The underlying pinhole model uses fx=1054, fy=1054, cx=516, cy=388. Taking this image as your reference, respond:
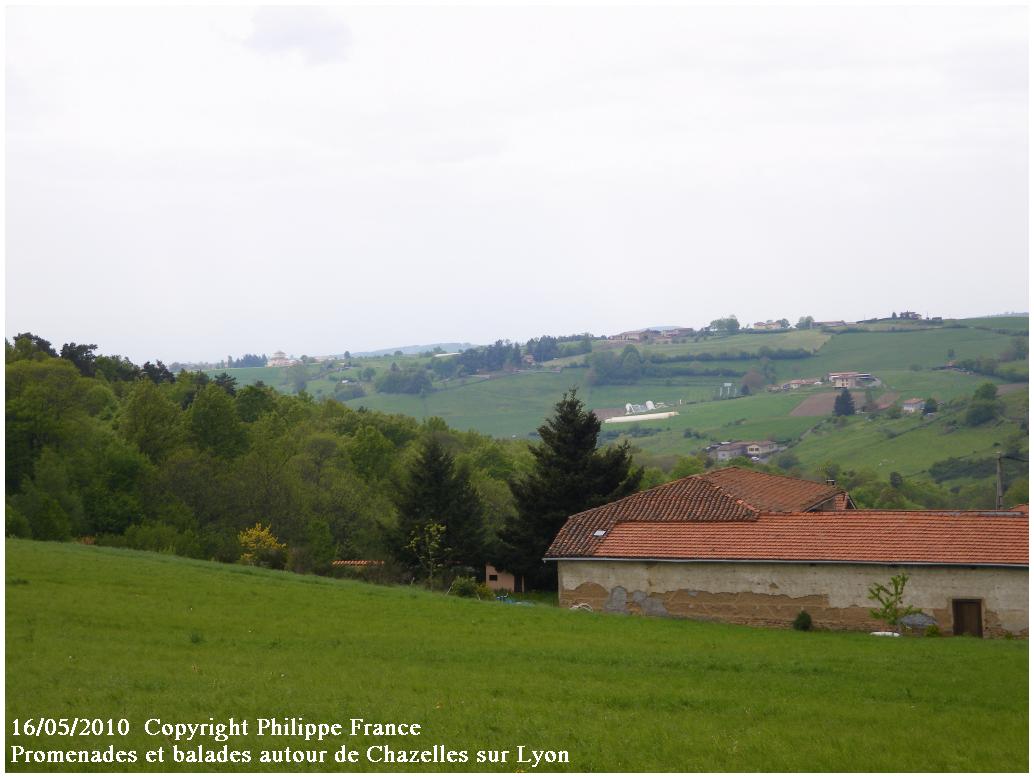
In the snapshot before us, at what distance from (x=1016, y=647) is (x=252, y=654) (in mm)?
17404

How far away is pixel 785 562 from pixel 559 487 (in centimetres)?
1558

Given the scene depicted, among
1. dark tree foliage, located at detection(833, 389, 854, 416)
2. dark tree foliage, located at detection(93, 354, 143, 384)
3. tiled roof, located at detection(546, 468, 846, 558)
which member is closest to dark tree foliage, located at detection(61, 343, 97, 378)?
dark tree foliage, located at detection(93, 354, 143, 384)

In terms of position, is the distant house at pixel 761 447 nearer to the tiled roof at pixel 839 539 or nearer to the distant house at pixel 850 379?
the distant house at pixel 850 379

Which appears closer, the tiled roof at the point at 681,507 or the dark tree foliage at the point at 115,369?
the tiled roof at the point at 681,507

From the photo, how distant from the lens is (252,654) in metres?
20.1

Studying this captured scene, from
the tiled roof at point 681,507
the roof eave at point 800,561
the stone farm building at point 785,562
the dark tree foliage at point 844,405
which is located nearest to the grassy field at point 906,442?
the dark tree foliage at point 844,405

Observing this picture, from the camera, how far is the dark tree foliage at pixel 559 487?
44906mm

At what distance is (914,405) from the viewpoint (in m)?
151

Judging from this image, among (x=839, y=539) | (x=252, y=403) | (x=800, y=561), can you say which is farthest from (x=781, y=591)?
(x=252, y=403)

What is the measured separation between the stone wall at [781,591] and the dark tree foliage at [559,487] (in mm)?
9678

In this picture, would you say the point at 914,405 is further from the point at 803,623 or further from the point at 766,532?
the point at 803,623

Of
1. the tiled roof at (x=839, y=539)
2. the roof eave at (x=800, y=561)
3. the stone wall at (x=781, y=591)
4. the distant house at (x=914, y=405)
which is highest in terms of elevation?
the distant house at (x=914, y=405)

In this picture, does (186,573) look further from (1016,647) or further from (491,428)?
(491,428)

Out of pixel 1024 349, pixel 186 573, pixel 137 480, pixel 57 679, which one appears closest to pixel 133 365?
pixel 137 480
